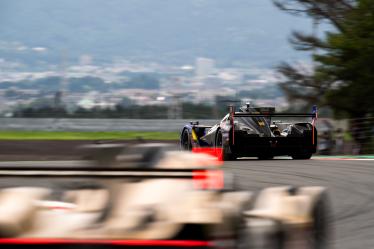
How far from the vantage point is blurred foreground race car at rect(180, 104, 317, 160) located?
55.0 ft

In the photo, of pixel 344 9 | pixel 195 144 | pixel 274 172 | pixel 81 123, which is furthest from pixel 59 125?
pixel 274 172

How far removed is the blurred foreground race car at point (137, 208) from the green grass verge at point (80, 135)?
22813mm

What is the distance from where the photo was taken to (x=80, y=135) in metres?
31.7

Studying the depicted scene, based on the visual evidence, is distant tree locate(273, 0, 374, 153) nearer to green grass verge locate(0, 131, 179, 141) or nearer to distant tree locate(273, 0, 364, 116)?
distant tree locate(273, 0, 364, 116)

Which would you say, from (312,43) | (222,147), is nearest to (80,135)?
(312,43)

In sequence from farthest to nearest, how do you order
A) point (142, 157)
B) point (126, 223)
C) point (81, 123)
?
1. point (81, 123)
2. point (142, 157)
3. point (126, 223)

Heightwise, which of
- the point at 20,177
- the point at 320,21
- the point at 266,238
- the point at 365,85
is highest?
the point at 320,21

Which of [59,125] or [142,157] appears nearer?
[142,157]

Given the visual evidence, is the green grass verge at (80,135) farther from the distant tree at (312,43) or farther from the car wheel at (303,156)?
the car wheel at (303,156)

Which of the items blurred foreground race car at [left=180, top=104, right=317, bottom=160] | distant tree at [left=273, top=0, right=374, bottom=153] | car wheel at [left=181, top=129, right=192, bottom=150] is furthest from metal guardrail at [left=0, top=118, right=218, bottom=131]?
blurred foreground race car at [left=180, top=104, right=317, bottom=160]

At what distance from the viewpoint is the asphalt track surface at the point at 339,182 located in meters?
7.36

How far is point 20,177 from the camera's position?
5.09 m

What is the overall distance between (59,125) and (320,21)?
11319 mm

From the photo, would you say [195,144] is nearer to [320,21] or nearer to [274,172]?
[274,172]
